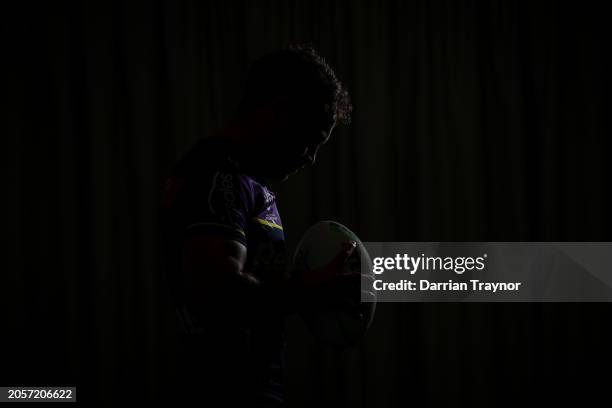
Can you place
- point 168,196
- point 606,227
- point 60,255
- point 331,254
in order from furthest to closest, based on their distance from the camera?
point 606,227 → point 60,255 → point 331,254 → point 168,196

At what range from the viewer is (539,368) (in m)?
2.46

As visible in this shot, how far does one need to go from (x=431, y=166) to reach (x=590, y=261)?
36.3 inches

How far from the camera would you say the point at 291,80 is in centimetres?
88

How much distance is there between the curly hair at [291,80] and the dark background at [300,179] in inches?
57.6

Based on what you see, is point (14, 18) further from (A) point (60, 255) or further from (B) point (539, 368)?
(B) point (539, 368)

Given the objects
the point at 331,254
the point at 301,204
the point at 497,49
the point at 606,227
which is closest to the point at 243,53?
the point at 301,204

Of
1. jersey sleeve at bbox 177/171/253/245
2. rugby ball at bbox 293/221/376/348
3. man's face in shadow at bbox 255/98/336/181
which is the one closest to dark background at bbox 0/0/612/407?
rugby ball at bbox 293/221/376/348

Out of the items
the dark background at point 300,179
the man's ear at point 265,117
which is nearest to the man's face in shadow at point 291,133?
the man's ear at point 265,117

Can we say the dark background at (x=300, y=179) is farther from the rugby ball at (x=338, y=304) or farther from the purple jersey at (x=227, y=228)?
the purple jersey at (x=227, y=228)

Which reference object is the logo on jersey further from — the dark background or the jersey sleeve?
the dark background

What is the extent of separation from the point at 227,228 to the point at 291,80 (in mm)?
296

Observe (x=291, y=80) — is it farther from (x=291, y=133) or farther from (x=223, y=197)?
(x=223, y=197)

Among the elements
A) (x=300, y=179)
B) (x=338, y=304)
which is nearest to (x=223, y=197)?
(x=338, y=304)

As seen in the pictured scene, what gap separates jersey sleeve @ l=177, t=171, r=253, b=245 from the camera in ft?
2.44
